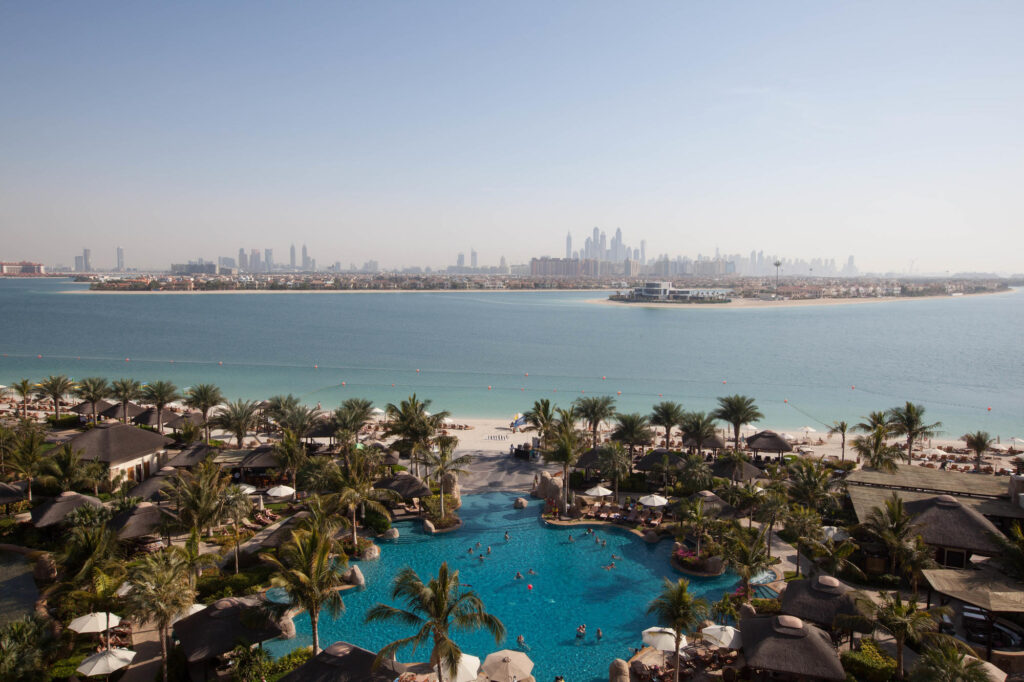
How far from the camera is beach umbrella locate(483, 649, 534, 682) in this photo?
1312 centimetres

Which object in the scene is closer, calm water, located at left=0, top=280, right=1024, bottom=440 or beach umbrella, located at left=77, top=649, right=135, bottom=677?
beach umbrella, located at left=77, top=649, right=135, bottom=677

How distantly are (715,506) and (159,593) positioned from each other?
686 inches

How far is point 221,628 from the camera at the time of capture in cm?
1308

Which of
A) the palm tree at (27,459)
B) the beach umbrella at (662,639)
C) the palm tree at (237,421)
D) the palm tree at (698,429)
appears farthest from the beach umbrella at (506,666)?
the palm tree at (237,421)

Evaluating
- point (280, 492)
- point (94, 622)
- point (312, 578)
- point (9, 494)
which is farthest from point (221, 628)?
point (9, 494)

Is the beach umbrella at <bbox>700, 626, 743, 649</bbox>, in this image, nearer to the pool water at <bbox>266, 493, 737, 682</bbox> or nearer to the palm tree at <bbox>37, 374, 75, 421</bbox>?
the pool water at <bbox>266, 493, 737, 682</bbox>

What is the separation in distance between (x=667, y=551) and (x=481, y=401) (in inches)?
1196

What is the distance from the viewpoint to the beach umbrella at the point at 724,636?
13359 mm

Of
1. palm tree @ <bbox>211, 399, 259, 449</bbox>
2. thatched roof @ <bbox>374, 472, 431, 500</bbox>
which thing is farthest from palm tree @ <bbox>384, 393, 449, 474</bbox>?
palm tree @ <bbox>211, 399, 259, 449</bbox>

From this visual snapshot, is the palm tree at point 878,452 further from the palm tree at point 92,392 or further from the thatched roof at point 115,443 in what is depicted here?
the palm tree at point 92,392

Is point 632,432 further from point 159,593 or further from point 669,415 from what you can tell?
point 159,593

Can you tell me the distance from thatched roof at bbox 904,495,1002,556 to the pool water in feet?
20.3

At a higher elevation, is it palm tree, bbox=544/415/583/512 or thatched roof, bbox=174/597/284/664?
palm tree, bbox=544/415/583/512

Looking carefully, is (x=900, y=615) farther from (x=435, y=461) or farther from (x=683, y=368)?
(x=683, y=368)
